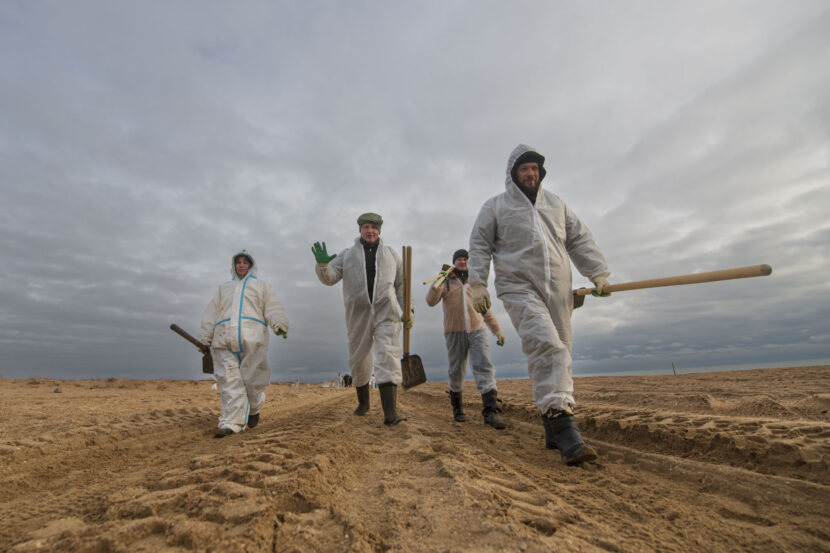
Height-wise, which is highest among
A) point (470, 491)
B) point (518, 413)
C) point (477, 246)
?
point (477, 246)

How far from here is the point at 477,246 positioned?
3.94 meters

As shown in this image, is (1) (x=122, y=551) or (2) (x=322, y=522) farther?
(2) (x=322, y=522)

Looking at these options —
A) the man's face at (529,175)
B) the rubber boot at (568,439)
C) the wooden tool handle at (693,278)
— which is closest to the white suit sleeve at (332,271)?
the man's face at (529,175)

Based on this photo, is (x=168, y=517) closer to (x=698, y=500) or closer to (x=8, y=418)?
(x=698, y=500)

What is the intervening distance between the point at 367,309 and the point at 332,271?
72 centimetres

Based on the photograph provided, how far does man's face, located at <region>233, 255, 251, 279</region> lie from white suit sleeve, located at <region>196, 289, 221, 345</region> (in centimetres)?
53

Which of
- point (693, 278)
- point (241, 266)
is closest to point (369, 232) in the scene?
point (241, 266)

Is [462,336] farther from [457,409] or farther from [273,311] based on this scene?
[273,311]

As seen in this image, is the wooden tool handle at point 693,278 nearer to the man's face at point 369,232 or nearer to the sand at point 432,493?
the sand at point 432,493

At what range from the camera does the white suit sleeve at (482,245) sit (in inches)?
152

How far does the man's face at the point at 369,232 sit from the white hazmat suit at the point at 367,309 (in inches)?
4.5

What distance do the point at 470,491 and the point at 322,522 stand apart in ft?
2.28

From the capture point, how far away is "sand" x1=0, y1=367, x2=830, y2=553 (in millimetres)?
1544

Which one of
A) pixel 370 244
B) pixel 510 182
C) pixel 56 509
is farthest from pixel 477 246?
pixel 56 509
